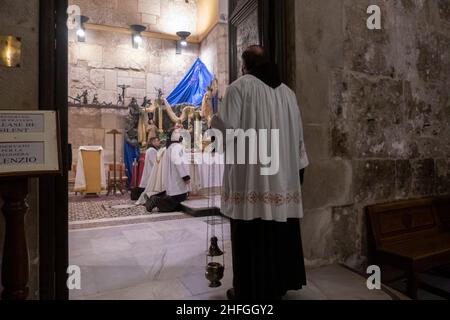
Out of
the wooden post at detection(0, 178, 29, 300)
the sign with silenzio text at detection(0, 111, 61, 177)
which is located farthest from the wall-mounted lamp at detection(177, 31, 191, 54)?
the wooden post at detection(0, 178, 29, 300)


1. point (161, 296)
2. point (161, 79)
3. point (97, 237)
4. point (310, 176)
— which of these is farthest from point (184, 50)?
point (161, 296)

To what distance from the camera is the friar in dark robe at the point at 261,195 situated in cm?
215

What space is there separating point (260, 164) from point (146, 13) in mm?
9798

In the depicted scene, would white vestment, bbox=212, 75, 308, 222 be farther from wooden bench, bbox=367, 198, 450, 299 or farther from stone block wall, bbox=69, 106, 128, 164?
stone block wall, bbox=69, 106, 128, 164

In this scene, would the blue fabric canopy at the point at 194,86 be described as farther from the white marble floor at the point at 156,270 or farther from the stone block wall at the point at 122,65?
the white marble floor at the point at 156,270

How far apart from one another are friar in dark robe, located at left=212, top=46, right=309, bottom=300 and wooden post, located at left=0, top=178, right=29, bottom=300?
115 cm

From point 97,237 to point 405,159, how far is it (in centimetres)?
375

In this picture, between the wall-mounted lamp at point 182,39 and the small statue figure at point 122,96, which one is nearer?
the small statue figure at point 122,96

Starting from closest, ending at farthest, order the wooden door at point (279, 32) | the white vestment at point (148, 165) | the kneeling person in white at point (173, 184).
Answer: the wooden door at point (279, 32)
the kneeling person in white at point (173, 184)
the white vestment at point (148, 165)

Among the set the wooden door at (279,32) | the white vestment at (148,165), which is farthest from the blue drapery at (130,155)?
the wooden door at (279,32)

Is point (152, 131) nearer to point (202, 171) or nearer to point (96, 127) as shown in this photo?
point (96, 127)

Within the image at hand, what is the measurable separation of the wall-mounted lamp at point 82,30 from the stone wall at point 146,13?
47 centimetres

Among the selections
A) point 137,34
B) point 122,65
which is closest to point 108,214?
point 122,65

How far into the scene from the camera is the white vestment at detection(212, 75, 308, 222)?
7.02ft
